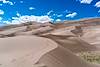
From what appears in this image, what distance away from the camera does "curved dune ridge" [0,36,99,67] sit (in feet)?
15.0

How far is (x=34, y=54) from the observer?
5.04 metres

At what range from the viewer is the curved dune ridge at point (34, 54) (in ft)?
15.0

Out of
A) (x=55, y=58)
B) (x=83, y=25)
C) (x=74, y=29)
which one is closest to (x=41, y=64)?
(x=55, y=58)

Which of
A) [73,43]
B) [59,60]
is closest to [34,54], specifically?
[59,60]

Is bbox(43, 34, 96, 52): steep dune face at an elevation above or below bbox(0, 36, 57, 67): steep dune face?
below

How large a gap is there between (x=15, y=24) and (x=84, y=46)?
517 centimetres

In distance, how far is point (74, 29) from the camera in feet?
47.0

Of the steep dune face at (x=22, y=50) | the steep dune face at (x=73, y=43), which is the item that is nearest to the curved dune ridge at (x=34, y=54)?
the steep dune face at (x=22, y=50)

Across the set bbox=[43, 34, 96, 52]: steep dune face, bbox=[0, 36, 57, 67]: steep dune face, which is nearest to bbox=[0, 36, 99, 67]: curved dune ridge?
bbox=[0, 36, 57, 67]: steep dune face

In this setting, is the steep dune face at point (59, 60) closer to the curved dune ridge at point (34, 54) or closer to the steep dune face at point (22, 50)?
the curved dune ridge at point (34, 54)

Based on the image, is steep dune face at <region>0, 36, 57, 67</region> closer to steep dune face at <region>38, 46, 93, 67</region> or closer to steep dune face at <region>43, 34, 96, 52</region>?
steep dune face at <region>38, 46, 93, 67</region>

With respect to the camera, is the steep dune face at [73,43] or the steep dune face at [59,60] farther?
the steep dune face at [73,43]

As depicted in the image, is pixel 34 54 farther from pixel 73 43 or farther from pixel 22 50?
pixel 73 43

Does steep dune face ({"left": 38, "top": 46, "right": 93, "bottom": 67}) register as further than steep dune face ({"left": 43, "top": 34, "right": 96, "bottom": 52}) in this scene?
No
